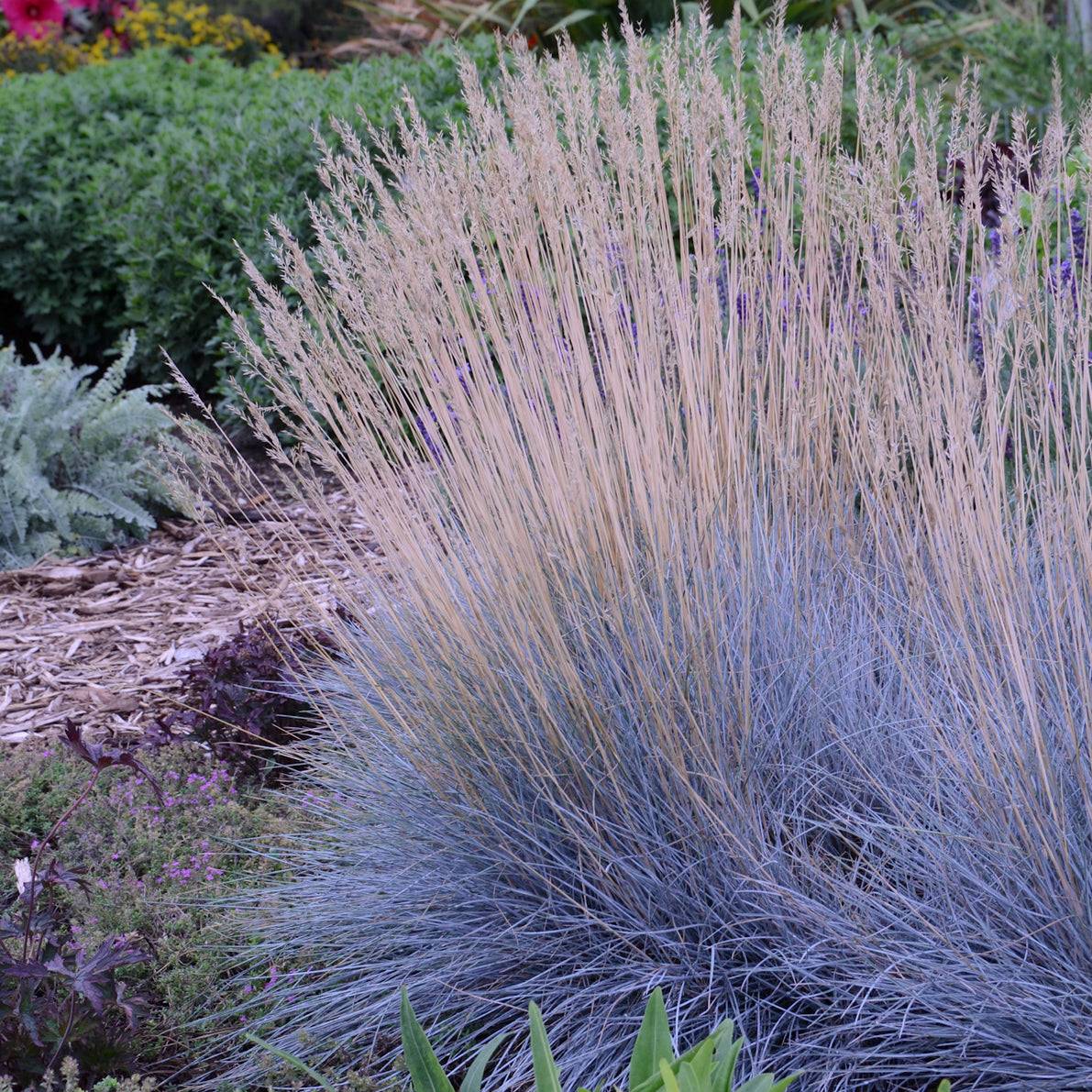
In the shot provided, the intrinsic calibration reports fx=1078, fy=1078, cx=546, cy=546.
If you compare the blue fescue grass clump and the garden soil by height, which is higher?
the blue fescue grass clump

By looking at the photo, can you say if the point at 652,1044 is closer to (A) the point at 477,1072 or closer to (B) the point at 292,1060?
(A) the point at 477,1072

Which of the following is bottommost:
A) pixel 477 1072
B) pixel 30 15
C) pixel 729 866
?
pixel 729 866

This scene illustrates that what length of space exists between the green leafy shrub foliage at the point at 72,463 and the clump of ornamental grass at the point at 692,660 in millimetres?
2400

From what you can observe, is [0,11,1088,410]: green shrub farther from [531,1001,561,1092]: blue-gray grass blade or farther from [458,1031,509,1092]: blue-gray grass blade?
[531,1001,561,1092]: blue-gray grass blade

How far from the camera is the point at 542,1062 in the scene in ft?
4.33

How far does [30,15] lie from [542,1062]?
1091cm

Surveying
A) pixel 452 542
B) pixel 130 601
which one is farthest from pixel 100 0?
pixel 452 542

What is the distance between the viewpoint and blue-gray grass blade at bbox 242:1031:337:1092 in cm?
154

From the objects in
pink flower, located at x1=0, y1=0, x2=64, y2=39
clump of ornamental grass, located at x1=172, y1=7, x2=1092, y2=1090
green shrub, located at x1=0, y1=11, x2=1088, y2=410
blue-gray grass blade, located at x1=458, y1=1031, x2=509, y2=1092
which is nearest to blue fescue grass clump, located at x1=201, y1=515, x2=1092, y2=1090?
clump of ornamental grass, located at x1=172, y1=7, x2=1092, y2=1090

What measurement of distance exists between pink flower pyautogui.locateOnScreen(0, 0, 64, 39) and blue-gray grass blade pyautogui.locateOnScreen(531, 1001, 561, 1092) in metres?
10.8

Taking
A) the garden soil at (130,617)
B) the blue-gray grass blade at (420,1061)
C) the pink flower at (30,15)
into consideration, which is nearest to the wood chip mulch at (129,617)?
the garden soil at (130,617)

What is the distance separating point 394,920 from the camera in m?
1.97

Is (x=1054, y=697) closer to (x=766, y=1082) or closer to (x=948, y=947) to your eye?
(x=948, y=947)

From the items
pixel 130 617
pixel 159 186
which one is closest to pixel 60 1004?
pixel 130 617
